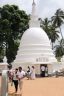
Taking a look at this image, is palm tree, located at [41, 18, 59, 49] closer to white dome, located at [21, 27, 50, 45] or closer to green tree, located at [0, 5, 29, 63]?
green tree, located at [0, 5, 29, 63]

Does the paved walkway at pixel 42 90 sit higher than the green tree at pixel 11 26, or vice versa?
the green tree at pixel 11 26

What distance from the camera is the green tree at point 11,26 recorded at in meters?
56.2

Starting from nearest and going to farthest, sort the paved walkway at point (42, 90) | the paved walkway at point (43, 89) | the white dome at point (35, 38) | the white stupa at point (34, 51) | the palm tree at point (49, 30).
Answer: the paved walkway at point (42, 90) < the paved walkway at point (43, 89) < the white stupa at point (34, 51) < the white dome at point (35, 38) < the palm tree at point (49, 30)

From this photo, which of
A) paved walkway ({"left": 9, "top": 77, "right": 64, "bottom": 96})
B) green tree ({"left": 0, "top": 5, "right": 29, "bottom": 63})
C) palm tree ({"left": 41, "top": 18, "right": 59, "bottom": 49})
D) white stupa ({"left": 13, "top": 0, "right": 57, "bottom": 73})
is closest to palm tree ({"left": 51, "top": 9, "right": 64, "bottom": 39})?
palm tree ({"left": 41, "top": 18, "right": 59, "bottom": 49})

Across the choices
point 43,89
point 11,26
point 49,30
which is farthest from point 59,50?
point 43,89

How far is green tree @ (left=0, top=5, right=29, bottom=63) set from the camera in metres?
56.2

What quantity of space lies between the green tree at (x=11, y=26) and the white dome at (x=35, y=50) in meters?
7.21

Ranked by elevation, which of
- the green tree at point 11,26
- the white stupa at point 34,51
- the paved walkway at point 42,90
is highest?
the green tree at point 11,26

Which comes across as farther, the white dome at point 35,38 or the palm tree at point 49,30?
the palm tree at point 49,30

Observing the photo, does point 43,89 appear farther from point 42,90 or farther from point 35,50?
point 35,50

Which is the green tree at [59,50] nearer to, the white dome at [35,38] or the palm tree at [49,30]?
the palm tree at [49,30]

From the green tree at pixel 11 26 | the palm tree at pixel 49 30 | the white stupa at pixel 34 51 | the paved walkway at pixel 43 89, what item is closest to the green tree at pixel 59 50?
the palm tree at pixel 49 30

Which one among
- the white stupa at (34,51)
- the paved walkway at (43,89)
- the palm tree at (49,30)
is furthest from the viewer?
the palm tree at (49,30)

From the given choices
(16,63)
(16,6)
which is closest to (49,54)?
(16,63)
